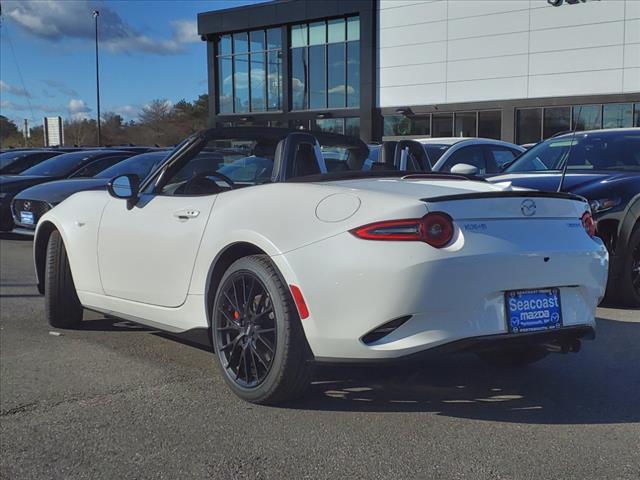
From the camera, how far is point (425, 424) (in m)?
3.80

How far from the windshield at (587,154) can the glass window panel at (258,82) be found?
30.6m

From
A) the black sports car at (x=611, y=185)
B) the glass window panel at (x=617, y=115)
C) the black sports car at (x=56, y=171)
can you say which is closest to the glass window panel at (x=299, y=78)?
the glass window panel at (x=617, y=115)

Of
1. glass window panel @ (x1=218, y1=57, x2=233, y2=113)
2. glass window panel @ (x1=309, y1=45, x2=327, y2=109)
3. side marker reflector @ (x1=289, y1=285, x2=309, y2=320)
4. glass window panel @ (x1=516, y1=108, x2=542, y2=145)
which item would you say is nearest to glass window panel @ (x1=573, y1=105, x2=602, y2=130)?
glass window panel @ (x1=516, y1=108, x2=542, y2=145)

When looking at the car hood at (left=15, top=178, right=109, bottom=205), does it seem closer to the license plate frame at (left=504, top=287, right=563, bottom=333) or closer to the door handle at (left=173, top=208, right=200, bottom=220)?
the door handle at (left=173, top=208, right=200, bottom=220)

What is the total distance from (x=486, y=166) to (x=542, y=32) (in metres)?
20.3

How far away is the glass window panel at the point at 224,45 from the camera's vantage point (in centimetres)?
3916

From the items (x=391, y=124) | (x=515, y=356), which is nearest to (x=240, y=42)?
(x=391, y=124)

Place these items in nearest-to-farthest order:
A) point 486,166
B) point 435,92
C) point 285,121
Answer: point 486,166 → point 435,92 → point 285,121

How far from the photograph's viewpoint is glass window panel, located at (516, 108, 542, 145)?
29.0 m

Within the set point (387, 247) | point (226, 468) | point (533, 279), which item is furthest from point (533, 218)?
point (226, 468)

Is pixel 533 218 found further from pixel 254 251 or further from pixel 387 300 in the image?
pixel 254 251

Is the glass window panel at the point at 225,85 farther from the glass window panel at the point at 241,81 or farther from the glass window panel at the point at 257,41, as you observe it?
the glass window panel at the point at 257,41

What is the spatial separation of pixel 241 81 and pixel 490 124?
48.9ft

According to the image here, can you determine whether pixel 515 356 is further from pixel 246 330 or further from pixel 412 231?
pixel 246 330
